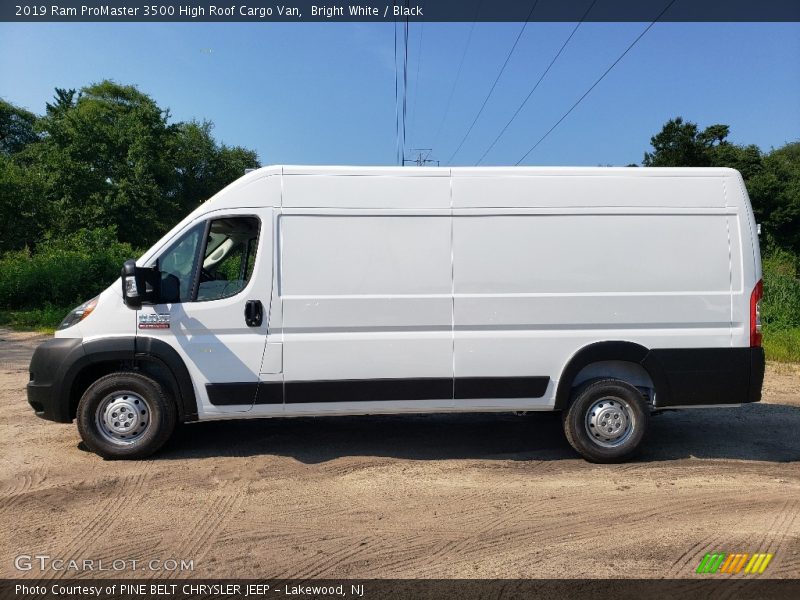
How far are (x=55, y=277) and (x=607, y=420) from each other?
19217 mm

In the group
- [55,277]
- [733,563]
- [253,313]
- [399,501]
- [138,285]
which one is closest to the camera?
[733,563]

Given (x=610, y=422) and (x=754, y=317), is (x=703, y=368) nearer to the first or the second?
(x=754, y=317)

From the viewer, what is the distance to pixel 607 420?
5566 mm

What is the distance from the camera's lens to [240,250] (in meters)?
5.61

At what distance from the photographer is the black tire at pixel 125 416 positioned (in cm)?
534

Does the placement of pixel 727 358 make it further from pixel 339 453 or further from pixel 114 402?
pixel 114 402

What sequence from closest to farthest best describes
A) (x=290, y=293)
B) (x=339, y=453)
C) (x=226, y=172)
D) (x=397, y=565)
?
(x=397, y=565) < (x=290, y=293) < (x=339, y=453) < (x=226, y=172)

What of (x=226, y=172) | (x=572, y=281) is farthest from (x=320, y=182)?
(x=226, y=172)

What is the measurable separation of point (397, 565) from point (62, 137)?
127ft

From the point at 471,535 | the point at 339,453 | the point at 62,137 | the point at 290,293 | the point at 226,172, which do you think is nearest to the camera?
the point at 471,535

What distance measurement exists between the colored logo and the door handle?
3.74 metres

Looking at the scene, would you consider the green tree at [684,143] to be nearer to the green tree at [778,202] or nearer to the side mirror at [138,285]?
the green tree at [778,202]

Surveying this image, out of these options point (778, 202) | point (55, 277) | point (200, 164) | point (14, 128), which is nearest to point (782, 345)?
point (55, 277)

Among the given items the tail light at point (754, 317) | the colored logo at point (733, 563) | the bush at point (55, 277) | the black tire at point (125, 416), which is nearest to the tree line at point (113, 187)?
the bush at point (55, 277)
